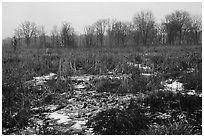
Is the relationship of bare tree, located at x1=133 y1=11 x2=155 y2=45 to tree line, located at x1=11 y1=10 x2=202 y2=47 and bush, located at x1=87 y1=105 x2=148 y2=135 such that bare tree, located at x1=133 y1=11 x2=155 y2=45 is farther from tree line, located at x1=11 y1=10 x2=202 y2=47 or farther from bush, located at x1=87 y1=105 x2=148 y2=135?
bush, located at x1=87 y1=105 x2=148 y2=135

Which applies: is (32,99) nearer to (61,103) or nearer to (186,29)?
(61,103)

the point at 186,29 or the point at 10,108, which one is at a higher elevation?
the point at 186,29

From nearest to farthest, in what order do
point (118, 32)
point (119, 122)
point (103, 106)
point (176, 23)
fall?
point (119, 122)
point (103, 106)
point (176, 23)
point (118, 32)

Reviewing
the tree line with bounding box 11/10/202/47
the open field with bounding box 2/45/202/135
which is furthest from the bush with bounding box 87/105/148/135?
the tree line with bounding box 11/10/202/47

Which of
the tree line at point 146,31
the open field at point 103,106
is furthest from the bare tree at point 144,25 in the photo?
the open field at point 103,106

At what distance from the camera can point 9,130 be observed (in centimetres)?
385

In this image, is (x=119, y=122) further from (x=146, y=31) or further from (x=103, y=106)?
(x=146, y=31)

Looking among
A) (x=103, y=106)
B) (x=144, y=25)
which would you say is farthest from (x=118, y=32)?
(x=103, y=106)

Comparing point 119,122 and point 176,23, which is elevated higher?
point 176,23

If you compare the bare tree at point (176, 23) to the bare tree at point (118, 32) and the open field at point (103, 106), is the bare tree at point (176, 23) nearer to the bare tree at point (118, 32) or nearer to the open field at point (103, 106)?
the bare tree at point (118, 32)

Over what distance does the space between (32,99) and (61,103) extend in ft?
2.67

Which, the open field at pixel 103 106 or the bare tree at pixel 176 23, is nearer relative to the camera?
the open field at pixel 103 106

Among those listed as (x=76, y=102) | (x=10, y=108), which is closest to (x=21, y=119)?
(x=10, y=108)

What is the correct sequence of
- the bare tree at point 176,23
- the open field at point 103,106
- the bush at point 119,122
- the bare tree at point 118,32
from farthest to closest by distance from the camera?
the bare tree at point 118,32 < the bare tree at point 176,23 < the open field at point 103,106 < the bush at point 119,122
